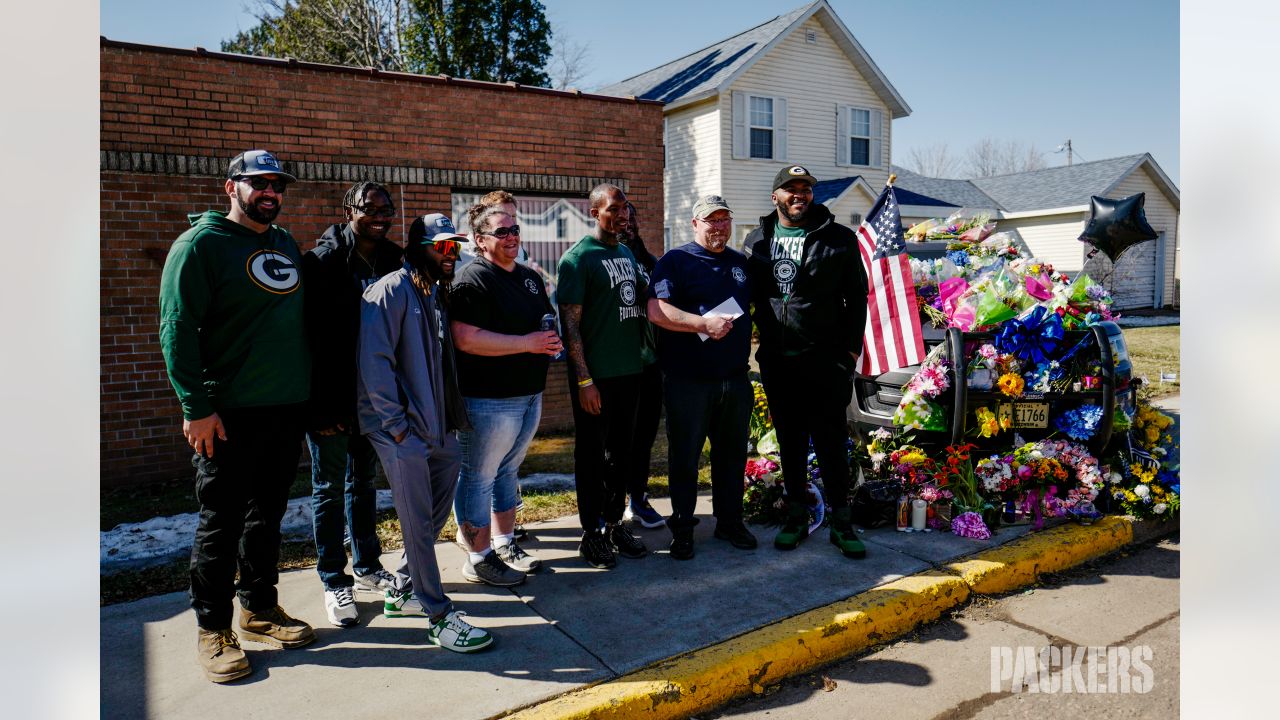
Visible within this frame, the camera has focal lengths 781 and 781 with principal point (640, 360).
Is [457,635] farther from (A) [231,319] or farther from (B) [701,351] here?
(B) [701,351]

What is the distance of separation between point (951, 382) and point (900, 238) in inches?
41.7

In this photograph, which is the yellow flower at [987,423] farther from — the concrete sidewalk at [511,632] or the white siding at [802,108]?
the white siding at [802,108]

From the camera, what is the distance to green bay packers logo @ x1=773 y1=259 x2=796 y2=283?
15.4 feet

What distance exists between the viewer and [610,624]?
150 inches

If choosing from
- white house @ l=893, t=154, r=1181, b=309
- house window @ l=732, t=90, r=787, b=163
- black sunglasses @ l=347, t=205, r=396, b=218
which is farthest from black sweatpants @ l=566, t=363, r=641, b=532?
white house @ l=893, t=154, r=1181, b=309

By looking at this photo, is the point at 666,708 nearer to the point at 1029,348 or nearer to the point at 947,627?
the point at 947,627

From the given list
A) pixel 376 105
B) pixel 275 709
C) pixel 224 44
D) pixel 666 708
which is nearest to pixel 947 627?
pixel 666 708

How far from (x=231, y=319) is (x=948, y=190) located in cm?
2808

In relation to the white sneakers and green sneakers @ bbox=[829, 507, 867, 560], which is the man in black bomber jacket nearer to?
green sneakers @ bbox=[829, 507, 867, 560]

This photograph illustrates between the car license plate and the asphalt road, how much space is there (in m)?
1.22

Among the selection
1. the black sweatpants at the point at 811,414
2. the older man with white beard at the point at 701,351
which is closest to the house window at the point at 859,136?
the black sweatpants at the point at 811,414

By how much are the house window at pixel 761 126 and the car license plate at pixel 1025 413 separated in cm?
1456

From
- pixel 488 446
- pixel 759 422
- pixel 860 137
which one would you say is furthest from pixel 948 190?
pixel 488 446

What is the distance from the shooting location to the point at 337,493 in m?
3.96
